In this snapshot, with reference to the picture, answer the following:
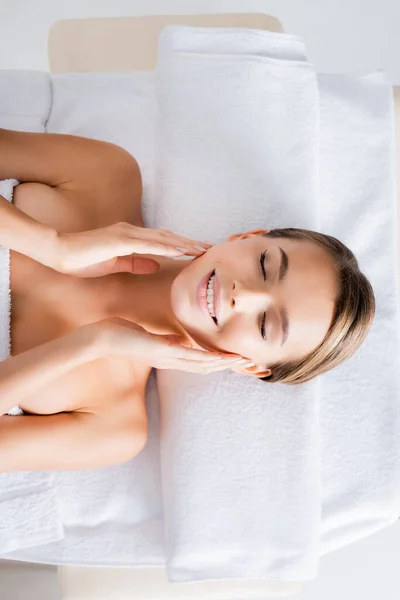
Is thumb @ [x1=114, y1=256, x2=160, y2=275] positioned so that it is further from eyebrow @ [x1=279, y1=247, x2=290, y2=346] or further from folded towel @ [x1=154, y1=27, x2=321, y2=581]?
eyebrow @ [x1=279, y1=247, x2=290, y2=346]

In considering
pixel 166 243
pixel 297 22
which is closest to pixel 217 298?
pixel 166 243

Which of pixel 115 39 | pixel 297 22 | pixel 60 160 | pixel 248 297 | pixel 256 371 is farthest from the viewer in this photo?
pixel 297 22

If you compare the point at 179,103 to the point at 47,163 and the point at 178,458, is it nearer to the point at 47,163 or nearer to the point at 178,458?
the point at 47,163

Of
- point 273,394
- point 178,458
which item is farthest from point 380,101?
point 178,458

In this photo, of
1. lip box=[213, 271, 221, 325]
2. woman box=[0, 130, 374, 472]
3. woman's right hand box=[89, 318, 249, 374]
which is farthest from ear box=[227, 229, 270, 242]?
woman's right hand box=[89, 318, 249, 374]

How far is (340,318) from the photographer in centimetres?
112

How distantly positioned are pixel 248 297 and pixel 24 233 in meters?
0.44

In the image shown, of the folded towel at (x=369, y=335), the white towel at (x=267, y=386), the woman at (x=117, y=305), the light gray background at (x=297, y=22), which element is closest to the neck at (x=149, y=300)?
the woman at (x=117, y=305)

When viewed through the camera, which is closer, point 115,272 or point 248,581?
point 115,272

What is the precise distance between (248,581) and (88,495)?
0.43 meters

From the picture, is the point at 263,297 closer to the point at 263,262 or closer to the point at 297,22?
the point at 263,262

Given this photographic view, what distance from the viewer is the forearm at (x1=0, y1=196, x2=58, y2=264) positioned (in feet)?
3.74

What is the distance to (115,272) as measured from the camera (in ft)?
4.21

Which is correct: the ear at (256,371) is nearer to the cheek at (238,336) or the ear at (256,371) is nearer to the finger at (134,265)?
the cheek at (238,336)
